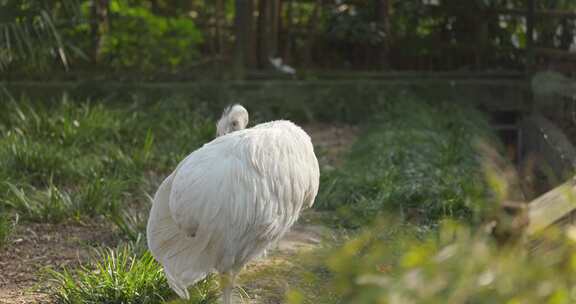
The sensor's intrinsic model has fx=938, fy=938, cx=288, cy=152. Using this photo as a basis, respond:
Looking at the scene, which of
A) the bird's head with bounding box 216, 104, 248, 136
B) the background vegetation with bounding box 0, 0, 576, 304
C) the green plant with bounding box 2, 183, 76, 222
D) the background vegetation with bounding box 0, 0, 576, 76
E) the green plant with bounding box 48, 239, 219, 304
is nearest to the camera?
the green plant with bounding box 48, 239, 219, 304

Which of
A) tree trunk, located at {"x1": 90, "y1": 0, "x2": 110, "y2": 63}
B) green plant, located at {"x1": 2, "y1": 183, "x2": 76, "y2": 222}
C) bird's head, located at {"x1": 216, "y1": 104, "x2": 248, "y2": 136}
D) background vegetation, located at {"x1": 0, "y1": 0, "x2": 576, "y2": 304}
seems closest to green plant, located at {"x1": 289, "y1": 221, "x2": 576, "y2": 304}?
background vegetation, located at {"x1": 0, "y1": 0, "x2": 576, "y2": 304}

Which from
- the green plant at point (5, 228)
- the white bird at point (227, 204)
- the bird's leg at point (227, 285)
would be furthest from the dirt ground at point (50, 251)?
the white bird at point (227, 204)

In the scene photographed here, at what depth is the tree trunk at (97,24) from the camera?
9.84 meters

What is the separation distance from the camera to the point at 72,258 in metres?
5.41

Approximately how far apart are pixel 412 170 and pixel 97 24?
14.4 feet

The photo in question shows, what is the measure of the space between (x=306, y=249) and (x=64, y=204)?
1.68m

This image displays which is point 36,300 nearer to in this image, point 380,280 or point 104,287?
point 104,287

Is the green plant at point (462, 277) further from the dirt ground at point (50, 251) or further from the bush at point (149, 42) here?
the bush at point (149, 42)

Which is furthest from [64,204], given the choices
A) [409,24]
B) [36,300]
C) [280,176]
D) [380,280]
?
[409,24]

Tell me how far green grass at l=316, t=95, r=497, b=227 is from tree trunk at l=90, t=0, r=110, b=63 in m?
3.02

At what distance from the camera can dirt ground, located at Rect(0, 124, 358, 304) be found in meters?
4.85

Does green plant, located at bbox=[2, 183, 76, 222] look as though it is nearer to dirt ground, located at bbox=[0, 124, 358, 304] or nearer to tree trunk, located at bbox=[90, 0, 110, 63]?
dirt ground, located at bbox=[0, 124, 358, 304]

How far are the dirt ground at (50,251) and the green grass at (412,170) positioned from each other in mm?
452

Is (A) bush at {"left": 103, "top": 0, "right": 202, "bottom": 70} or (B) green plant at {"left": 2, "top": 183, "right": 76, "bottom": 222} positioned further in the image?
(A) bush at {"left": 103, "top": 0, "right": 202, "bottom": 70}
